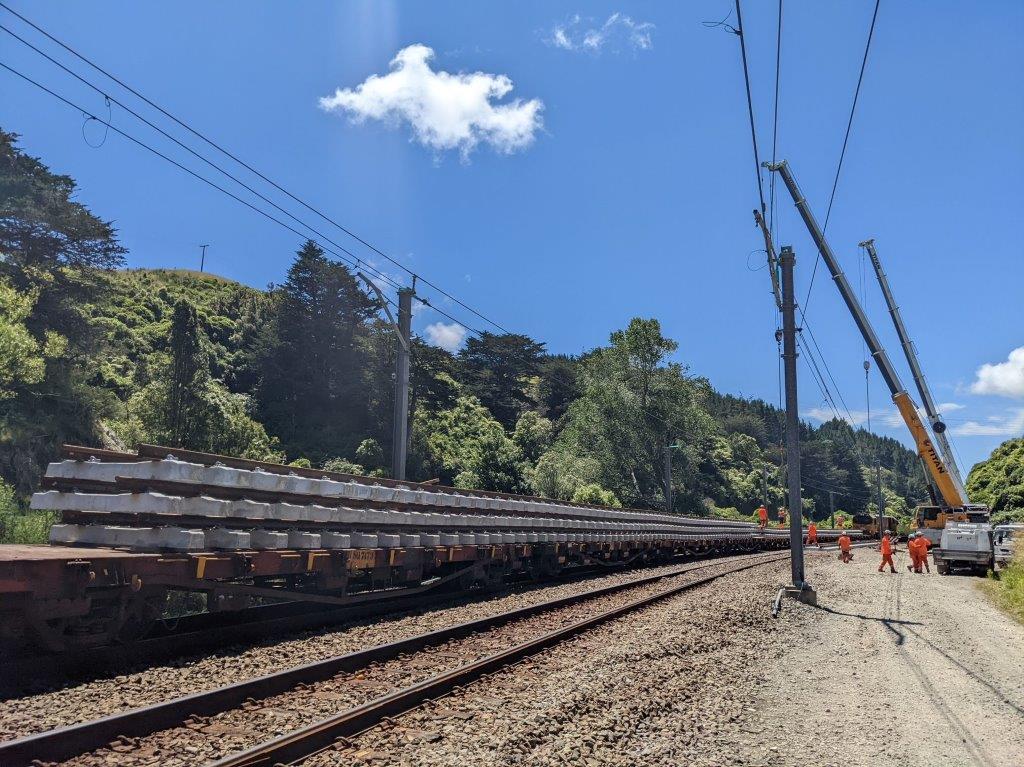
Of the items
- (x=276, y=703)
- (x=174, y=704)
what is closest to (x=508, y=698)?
(x=276, y=703)

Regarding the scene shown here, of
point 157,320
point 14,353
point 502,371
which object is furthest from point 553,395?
point 14,353

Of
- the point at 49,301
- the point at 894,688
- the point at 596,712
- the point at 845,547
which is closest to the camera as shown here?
the point at 596,712

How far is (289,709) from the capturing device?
587cm

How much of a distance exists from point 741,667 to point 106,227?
54.2 metres

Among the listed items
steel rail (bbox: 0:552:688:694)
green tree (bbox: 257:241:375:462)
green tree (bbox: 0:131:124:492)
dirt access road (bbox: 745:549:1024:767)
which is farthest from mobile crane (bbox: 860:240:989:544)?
green tree (bbox: 257:241:375:462)

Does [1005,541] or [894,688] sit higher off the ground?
[1005,541]

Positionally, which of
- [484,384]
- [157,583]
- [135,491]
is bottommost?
[157,583]

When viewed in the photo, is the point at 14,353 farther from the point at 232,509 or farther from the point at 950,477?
the point at 950,477

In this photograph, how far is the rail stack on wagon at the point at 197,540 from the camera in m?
6.31

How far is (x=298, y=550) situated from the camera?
908 cm

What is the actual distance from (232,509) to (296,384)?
67.1 meters

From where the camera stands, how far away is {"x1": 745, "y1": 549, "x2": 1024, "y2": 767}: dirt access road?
19.5ft

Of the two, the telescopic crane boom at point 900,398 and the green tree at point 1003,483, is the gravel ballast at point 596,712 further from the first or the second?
the green tree at point 1003,483

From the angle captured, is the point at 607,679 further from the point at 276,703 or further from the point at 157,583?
the point at 157,583
